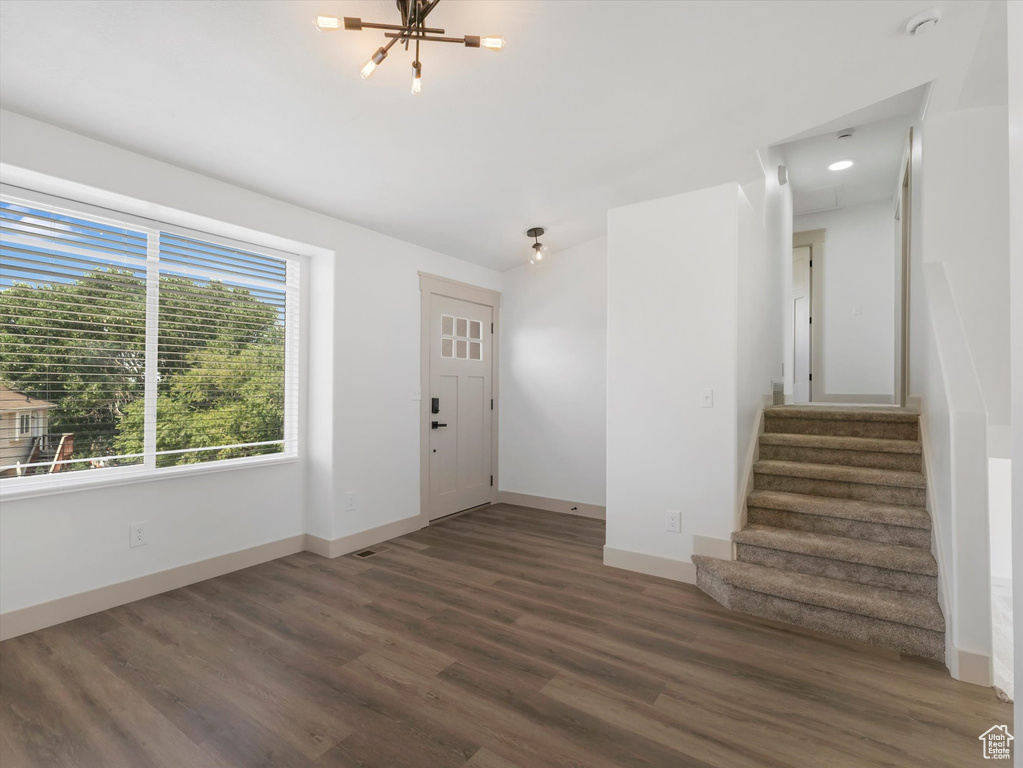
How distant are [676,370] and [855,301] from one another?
395cm

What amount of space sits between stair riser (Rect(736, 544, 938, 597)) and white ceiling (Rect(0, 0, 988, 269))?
2421 millimetres

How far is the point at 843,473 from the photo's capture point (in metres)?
3.15

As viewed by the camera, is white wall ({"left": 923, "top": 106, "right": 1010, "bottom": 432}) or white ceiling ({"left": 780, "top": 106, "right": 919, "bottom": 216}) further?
white ceiling ({"left": 780, "top": 106, "right": 919, "bottom": 216})

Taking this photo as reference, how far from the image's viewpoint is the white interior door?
6090mm

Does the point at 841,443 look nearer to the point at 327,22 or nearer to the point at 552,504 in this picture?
the point at 552,504

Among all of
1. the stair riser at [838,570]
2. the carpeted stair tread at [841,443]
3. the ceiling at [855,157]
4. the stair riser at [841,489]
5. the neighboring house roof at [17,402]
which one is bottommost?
the stair riser at [838,570]

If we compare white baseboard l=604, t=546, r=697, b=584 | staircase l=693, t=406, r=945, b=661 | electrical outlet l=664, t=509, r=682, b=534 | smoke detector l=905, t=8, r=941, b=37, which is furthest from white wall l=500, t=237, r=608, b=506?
smoke detector l=905, t=8, r=941, b=37

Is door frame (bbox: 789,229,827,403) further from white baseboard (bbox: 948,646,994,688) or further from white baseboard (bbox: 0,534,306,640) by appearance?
white baseboard (bbox: 0,534,306,640)

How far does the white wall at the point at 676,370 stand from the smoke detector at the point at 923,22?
1.06m

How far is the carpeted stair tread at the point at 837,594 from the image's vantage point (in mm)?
2348

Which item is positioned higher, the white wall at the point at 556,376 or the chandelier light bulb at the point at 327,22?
the chandelier light bulb at the point at 327,22

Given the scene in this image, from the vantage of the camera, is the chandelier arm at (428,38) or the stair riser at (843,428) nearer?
the chandelier arm at (428,38)

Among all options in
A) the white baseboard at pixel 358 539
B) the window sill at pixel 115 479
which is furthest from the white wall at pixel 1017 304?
the window sill at pixel 115 479

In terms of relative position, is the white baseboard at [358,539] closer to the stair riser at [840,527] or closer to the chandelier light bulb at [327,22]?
the stair riser at [840,527]
